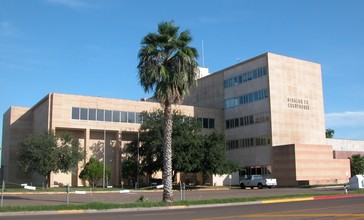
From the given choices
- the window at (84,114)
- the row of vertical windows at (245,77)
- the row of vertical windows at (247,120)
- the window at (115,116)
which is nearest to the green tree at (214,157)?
the row of vertical windows at (247,120)

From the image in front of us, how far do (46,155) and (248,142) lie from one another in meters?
36.2

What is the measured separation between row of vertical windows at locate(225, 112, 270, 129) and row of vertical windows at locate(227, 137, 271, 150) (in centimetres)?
274

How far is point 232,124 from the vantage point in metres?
78.4

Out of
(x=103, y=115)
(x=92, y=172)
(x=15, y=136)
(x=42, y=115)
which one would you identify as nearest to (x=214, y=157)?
(x=92, y=172)

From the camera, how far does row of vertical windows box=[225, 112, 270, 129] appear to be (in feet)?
235

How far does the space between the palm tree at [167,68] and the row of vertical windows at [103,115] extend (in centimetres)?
3765

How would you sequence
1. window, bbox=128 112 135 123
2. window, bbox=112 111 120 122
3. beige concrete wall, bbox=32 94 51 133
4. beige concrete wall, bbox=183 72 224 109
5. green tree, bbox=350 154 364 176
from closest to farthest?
beige concrete wall, bbox=32 94 51 133 → window, bbox=112 111 120 122 → window, bbox=128 112 135 123 → beige concrete wall, bbox=183 72 224 109 → green tree, bbox=350 154 364 176

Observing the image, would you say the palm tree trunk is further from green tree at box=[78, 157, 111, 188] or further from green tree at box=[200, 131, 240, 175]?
green tree at box=[78, 157, 111, 188]

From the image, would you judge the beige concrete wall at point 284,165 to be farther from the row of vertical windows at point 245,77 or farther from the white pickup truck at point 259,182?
the row of vertical windows at point 245,77

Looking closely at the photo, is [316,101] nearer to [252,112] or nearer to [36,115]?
[252,112]

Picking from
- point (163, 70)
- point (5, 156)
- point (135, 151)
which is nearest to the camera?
point (163, 70)

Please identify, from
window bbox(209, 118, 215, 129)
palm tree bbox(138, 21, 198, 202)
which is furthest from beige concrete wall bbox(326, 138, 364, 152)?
palm tree bbox(138, 21, 198, 202)

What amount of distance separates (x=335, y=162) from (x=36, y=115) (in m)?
49.6

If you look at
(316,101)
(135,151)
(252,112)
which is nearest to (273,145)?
(252,112)
